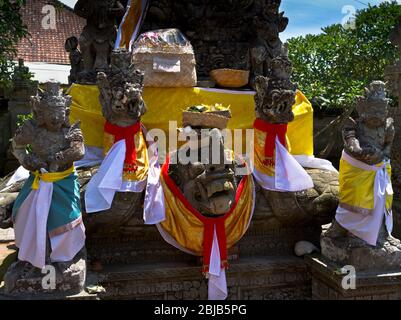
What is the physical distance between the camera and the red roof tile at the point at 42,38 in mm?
18106

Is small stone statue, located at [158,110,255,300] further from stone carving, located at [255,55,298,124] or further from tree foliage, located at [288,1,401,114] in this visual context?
tree foliage, located at [288,1,401,114]

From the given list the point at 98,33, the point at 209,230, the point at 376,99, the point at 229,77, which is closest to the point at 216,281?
the point at 209,230

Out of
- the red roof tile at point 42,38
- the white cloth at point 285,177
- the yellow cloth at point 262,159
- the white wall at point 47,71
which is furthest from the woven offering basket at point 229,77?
the red roof tile at point 42,38

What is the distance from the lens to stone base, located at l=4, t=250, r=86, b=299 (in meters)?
3.68

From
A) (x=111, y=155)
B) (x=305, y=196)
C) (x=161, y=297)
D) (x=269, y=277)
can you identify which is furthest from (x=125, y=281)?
(x=305, y=196)

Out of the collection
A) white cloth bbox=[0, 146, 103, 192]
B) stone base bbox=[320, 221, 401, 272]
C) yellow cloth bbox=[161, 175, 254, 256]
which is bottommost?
stone base bbox=[320, 221, 401, 272]

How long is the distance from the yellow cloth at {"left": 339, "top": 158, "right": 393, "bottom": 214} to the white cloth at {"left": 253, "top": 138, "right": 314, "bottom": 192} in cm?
40

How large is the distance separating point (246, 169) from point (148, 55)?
1.90 meters

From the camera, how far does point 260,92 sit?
15.5ft

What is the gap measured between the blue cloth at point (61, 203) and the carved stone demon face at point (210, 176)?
1.08m

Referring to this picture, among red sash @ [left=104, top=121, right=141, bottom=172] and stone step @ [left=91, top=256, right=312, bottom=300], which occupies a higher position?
red sash @ [left=104, top=121, right=141, bottom=172]

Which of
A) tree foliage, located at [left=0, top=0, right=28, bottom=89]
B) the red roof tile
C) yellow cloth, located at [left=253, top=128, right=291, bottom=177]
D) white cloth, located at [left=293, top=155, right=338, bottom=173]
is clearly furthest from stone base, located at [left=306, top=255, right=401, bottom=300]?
the red roof tile

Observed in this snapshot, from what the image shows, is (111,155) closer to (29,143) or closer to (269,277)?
(29,143)

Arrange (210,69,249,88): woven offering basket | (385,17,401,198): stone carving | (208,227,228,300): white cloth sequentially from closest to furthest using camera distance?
(208,227,228,300): white cloth
(210,69,249,88): woven offering basket
(385,17,401,198): stone carving
